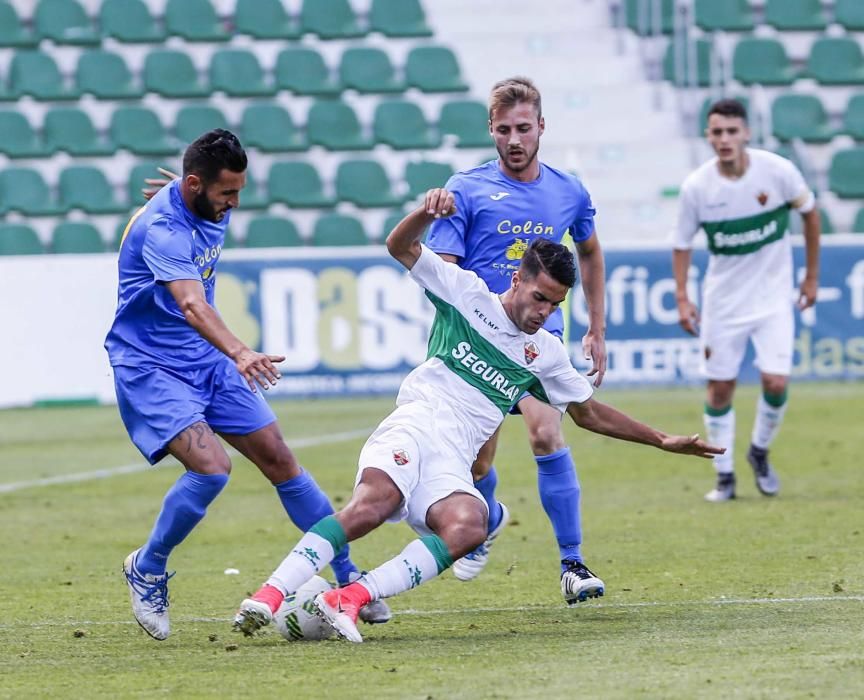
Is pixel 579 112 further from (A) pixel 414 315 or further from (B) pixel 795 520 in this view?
(B) pixel 795 520

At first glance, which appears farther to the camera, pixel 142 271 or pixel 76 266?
pixel 76 266

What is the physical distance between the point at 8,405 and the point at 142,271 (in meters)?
11.2

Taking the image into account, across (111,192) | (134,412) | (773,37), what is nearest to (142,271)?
(134,412)

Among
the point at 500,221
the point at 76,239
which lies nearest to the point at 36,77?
the point at 76,239

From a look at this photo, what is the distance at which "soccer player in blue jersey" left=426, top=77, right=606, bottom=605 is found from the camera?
23.9 ft

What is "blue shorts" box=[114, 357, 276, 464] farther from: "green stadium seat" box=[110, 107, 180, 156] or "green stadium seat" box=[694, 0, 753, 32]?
"green stadium seat" box=[694, 0, 753, 32]

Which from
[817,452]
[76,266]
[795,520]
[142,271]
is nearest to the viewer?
[142,271]

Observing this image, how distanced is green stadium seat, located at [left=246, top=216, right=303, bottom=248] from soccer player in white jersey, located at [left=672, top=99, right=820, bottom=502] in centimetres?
964

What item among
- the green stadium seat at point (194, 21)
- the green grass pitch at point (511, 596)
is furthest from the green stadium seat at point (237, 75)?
the green grass pitch at point (511, 596)

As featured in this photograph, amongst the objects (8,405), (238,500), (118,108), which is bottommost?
(8,405)

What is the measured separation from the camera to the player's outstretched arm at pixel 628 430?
255 inches

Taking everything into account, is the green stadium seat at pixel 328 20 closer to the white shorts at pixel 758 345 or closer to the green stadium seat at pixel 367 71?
the green stadium seat at pixel 367 71

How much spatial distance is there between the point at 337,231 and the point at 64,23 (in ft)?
16.1

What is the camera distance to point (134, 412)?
6.74 metres
